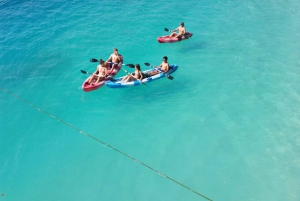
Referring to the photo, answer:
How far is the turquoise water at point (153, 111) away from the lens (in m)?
12.1

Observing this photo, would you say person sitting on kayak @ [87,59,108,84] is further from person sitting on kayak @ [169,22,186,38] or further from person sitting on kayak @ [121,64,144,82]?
person sitting on kayak @ [169,22,186,38]

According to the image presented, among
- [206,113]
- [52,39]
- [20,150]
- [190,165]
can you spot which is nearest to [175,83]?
[206,113]

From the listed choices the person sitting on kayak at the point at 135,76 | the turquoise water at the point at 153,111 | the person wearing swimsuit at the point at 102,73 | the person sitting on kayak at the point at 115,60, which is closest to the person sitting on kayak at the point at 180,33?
the turquoise water at the point at 153,111

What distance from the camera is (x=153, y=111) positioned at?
50.2 feet

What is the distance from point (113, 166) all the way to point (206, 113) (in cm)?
637

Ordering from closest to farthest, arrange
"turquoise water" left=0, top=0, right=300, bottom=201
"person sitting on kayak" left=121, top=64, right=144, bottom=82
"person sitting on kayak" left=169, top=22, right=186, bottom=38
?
1. "turquoise water" left=0, top=0, right=300, bottom=201
2. "person sitting on kayak" left=121, top=64, right=144, bottom=82
3. "person sitting on kayak" left=169, top=22, right=186, bottom=38

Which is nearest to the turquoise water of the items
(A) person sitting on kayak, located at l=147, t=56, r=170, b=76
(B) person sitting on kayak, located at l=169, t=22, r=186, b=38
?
(A) person sitting on kayak, located at l=147, t=56, r=170, b=76

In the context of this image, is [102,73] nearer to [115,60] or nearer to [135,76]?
[115,60]

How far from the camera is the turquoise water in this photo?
1212 centimetres

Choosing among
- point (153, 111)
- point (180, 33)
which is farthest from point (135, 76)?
point (180, 33)

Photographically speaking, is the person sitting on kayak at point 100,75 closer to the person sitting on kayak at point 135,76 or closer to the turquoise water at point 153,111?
the turquoise water at point 153,111

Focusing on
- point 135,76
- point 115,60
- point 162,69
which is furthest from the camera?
point 115,60

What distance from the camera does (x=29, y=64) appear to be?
19172 mm

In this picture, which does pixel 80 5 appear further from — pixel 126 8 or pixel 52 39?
pixel 52 39
